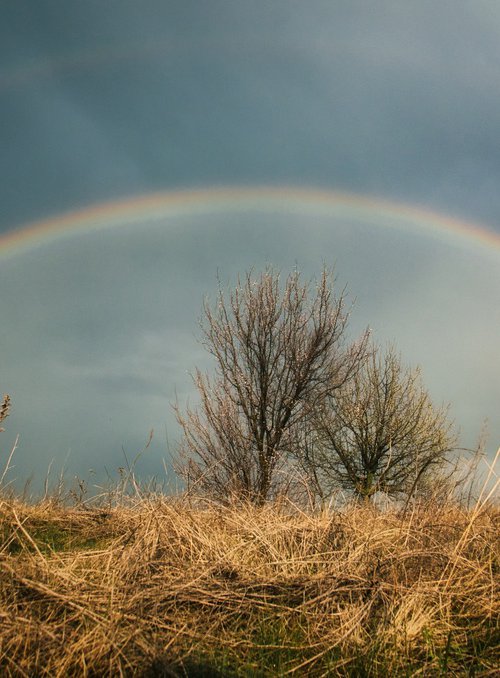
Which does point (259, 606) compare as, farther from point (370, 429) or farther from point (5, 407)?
point (370, 429)

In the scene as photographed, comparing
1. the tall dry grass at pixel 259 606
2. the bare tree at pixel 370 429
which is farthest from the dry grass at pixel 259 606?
the bare tree at pixel 370 429

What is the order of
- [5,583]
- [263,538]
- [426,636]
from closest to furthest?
[426,636] → [5,583] → [263,538]

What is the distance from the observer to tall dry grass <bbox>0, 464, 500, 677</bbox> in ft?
6.51

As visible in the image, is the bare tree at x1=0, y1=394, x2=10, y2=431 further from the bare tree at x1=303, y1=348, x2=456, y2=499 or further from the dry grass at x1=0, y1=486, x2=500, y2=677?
the bare tree at x1=303, y1=348, x2=456, y2=499

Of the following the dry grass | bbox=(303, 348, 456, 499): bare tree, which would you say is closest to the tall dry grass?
the dry grass

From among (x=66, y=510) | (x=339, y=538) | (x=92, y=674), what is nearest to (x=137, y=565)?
(x=92, y=674)

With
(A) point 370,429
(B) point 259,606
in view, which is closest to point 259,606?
(B) point 259,606

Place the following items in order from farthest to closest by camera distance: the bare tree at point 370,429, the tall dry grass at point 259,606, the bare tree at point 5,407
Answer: the bare tree at point 370,429 → the bare tree at point 5,407 → the tall dry grass at point 259,606

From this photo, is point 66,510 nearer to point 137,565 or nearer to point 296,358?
point 137,565

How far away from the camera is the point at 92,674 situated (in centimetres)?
190

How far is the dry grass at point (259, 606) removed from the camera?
1.98 meters

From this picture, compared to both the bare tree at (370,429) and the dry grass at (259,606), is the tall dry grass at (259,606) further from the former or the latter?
the bare tree at (370,429)

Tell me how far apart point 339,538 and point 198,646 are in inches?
52.3

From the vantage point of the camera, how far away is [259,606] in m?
2.48
